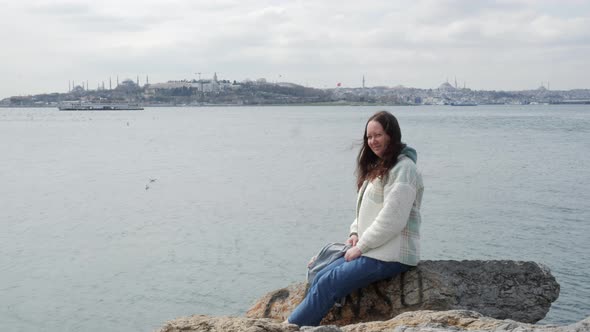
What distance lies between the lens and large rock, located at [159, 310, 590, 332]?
3.75 metres

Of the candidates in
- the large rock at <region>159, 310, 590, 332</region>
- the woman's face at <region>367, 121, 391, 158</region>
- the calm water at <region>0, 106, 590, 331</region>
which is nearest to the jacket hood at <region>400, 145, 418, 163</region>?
the woman's face at <region>367, 121, 391, 158</region>

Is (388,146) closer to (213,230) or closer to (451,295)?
(451,295)

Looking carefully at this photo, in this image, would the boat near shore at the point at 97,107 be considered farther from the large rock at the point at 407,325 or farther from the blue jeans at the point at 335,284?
the large rock at the point at 407,325

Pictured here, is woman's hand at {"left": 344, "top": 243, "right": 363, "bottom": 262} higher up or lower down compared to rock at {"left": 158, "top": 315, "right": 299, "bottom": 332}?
higher up

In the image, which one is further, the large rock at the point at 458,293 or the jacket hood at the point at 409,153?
the large rock at the point at 458,293

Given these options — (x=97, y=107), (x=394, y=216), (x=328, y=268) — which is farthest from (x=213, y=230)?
(x=97, y=107)

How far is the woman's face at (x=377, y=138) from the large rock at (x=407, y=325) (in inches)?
50.6

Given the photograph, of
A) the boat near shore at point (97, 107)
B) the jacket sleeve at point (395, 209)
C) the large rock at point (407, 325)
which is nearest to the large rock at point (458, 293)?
the jacket sleeve at point (395, 209)

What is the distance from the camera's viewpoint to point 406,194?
16.0 feet

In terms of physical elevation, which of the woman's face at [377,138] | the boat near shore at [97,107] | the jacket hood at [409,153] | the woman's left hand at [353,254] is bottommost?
the boat near shore at [97,107]

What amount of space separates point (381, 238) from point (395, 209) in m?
0.24

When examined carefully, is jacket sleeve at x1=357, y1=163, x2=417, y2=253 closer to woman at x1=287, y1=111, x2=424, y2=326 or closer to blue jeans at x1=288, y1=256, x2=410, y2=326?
woman at x1=287, y1=111, x2=424, y2=326

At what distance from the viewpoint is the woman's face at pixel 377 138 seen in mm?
5035

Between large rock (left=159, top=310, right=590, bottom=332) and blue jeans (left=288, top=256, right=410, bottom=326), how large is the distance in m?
0.64
